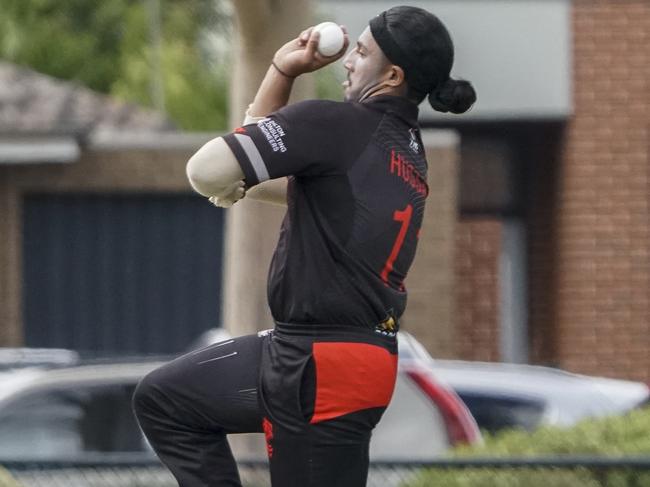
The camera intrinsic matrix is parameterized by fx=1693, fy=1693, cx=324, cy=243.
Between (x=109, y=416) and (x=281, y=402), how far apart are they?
3.92 metres

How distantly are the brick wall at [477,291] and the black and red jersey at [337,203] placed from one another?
11.4 metres

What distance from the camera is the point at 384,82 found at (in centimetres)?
414

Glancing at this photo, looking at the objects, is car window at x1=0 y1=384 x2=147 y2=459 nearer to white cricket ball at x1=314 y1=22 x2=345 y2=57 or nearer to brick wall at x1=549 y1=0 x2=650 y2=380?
white cricket ball at x1=314 y1=22 x2=345 y2=57

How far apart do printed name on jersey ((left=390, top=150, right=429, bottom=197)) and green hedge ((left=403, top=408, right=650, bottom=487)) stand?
2.21 m

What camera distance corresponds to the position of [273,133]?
3904mm

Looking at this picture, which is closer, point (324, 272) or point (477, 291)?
point (324, 272)

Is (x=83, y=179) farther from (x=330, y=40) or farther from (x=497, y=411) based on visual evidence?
(x=330, y=40)

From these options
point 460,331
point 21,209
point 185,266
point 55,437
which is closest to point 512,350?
point 460,331

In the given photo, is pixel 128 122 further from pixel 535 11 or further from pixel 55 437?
pixel 55 437

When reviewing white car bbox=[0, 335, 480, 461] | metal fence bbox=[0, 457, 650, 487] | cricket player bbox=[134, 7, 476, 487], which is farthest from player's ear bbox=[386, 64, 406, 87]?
white car bbox=[0, 335, 480, 461]

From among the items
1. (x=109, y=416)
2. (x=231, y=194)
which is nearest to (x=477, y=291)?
(x=109, y=416)

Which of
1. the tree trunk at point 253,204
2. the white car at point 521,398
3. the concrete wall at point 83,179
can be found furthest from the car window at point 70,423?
the concrete wall at point 83,179

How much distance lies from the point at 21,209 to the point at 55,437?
6.73 m

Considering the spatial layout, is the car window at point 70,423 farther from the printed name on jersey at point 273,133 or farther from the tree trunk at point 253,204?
the printed name on jersey at point 273,133
